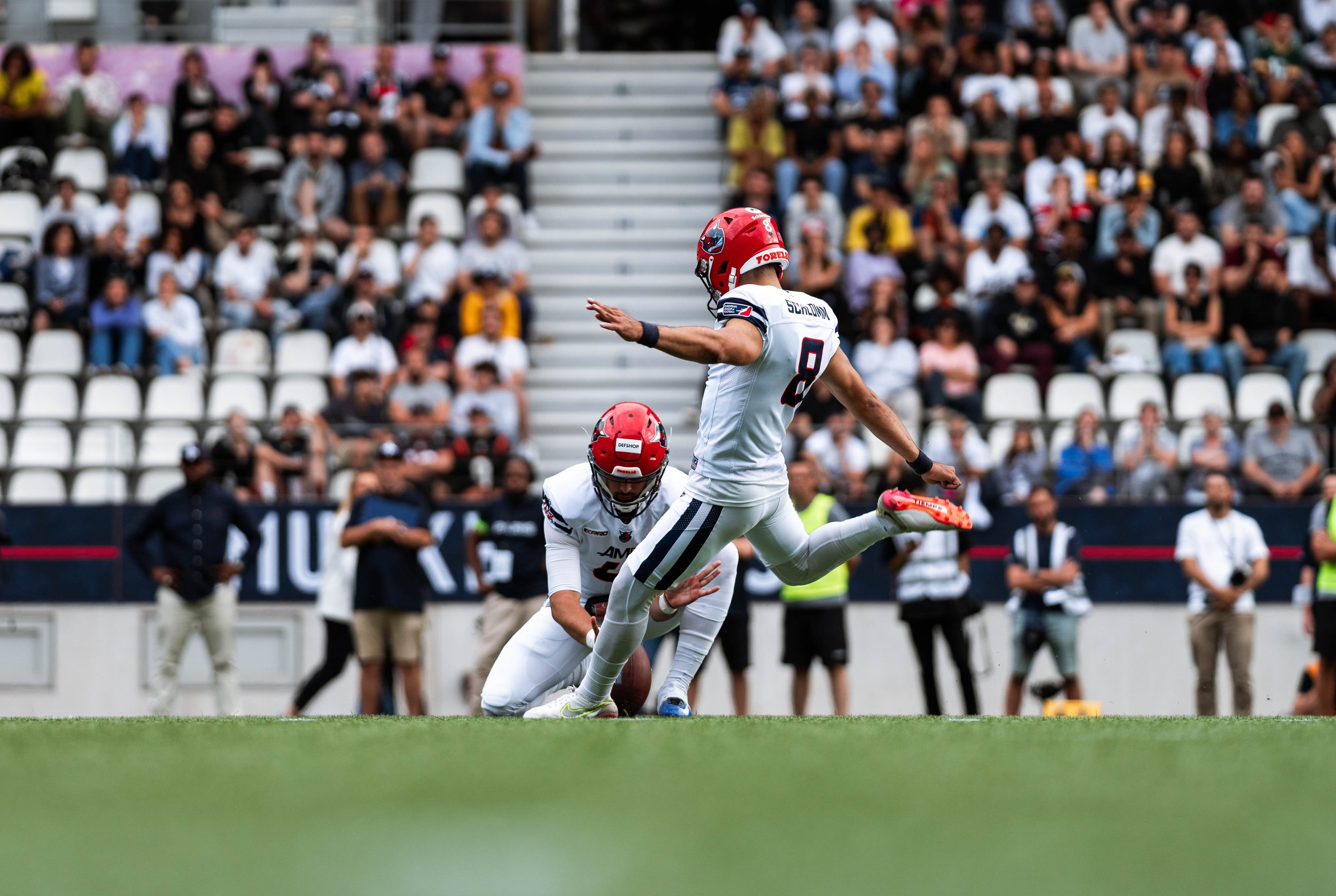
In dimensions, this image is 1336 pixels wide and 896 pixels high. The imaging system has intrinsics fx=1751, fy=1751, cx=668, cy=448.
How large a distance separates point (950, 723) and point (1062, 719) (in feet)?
2.12

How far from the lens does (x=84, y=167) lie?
16953 millimetres

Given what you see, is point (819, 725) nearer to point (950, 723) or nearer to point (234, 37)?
point (950, 723)

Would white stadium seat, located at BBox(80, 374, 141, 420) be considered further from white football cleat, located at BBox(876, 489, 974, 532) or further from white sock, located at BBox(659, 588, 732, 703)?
white football cleat, located at BBox(876, 489, 974, 532)

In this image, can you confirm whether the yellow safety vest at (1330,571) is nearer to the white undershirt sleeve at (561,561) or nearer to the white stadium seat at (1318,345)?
the white stadium seat at (1318,345)

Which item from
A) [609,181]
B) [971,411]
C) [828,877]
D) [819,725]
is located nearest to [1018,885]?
[828,877]

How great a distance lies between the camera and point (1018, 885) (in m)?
2.96

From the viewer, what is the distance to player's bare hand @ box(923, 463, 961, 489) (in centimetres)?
689

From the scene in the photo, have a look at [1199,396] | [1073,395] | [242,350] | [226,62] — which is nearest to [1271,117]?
[1199,396]

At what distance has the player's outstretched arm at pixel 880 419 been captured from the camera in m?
6.84

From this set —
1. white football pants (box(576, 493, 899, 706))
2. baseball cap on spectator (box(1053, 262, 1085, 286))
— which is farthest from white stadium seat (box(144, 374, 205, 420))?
white football pants (box(576, 493, 899, 706))

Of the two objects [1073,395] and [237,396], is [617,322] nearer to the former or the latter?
[1073,395]

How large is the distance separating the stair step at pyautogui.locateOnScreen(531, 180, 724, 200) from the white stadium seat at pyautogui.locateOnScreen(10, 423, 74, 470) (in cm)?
560

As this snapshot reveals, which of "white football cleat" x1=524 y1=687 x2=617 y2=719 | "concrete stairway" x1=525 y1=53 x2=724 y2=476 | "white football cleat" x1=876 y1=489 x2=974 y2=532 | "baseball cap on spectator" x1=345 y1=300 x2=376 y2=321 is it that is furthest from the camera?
"concrete stairway" x1=525 y1=53 x2=724 y2=476

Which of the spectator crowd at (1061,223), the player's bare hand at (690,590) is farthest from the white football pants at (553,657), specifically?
the spectator crowd at (1061,223)
